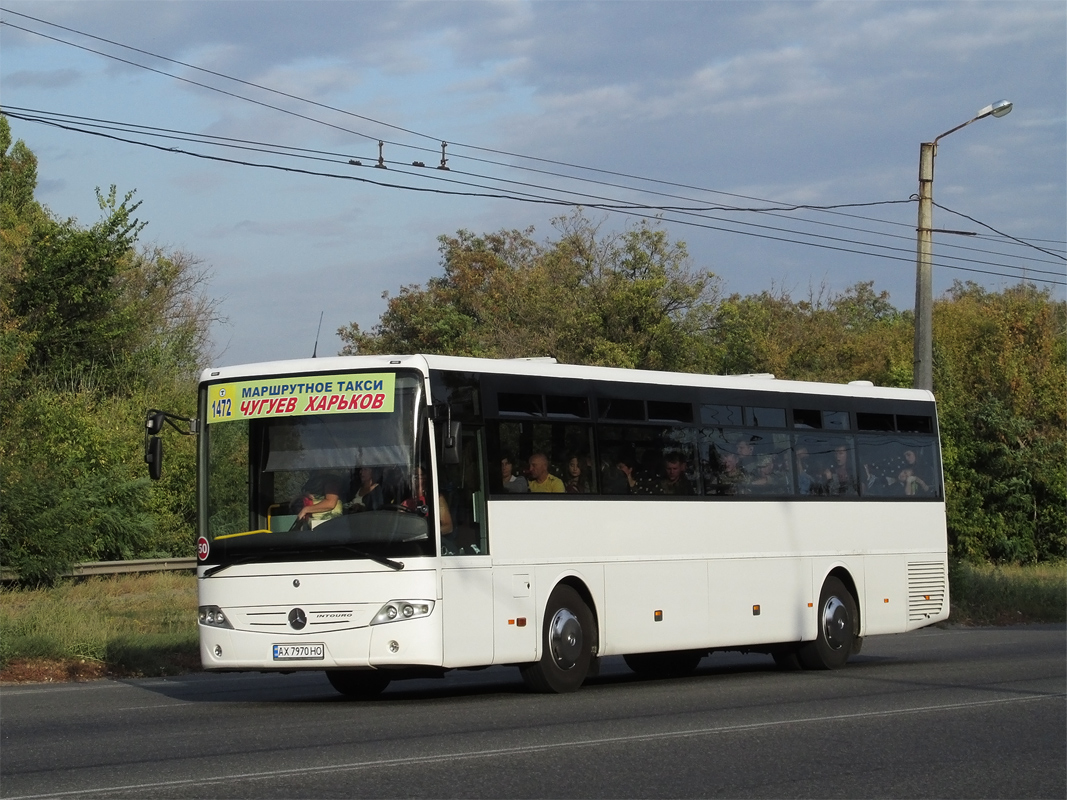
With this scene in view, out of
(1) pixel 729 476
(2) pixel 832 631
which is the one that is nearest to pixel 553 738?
(1) pixel 729 476

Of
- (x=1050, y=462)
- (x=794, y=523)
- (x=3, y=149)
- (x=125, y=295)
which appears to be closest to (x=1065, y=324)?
(x=1050, y=462)

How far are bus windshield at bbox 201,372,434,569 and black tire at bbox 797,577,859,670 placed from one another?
21.3 feet

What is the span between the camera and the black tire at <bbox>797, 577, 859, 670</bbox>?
727 inches

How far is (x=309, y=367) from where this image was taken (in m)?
14.3

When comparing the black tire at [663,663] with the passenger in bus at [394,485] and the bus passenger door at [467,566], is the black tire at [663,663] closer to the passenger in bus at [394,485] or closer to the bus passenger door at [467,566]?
the bus passenger door at [467,566]

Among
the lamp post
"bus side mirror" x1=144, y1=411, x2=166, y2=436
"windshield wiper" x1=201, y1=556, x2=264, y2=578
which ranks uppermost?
the lamp post

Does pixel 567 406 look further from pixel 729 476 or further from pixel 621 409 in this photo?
pixel 729 476

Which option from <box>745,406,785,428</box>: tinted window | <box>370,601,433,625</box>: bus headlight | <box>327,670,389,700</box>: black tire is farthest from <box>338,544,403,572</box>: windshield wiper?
<box>745,406,785,428</box>: tinted window

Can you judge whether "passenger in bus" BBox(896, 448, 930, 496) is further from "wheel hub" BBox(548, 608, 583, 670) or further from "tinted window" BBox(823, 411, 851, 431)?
"wheel hub" BBox(548, 608, 583, 670)

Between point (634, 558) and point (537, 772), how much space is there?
6.54 m

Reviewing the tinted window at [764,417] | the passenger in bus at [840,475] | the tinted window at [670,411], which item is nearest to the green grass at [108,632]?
the tinted window at [670,411]

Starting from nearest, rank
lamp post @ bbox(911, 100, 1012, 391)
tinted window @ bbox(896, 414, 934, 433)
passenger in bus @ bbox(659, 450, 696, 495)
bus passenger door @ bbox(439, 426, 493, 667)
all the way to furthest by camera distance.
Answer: bus passenger door @ bbox(439, 426, 493, 667) < passenger in bus @ bbox(659, 450, 696, 495) < tinted window @ bbox(896, 414, 934, 433) < lamp post @ bbox(911, 100, 1012, 391)

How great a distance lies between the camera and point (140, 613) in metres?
25.5

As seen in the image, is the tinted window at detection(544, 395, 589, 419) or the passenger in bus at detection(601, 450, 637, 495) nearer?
the tinted window at detection(544, 395, 589, 419)
